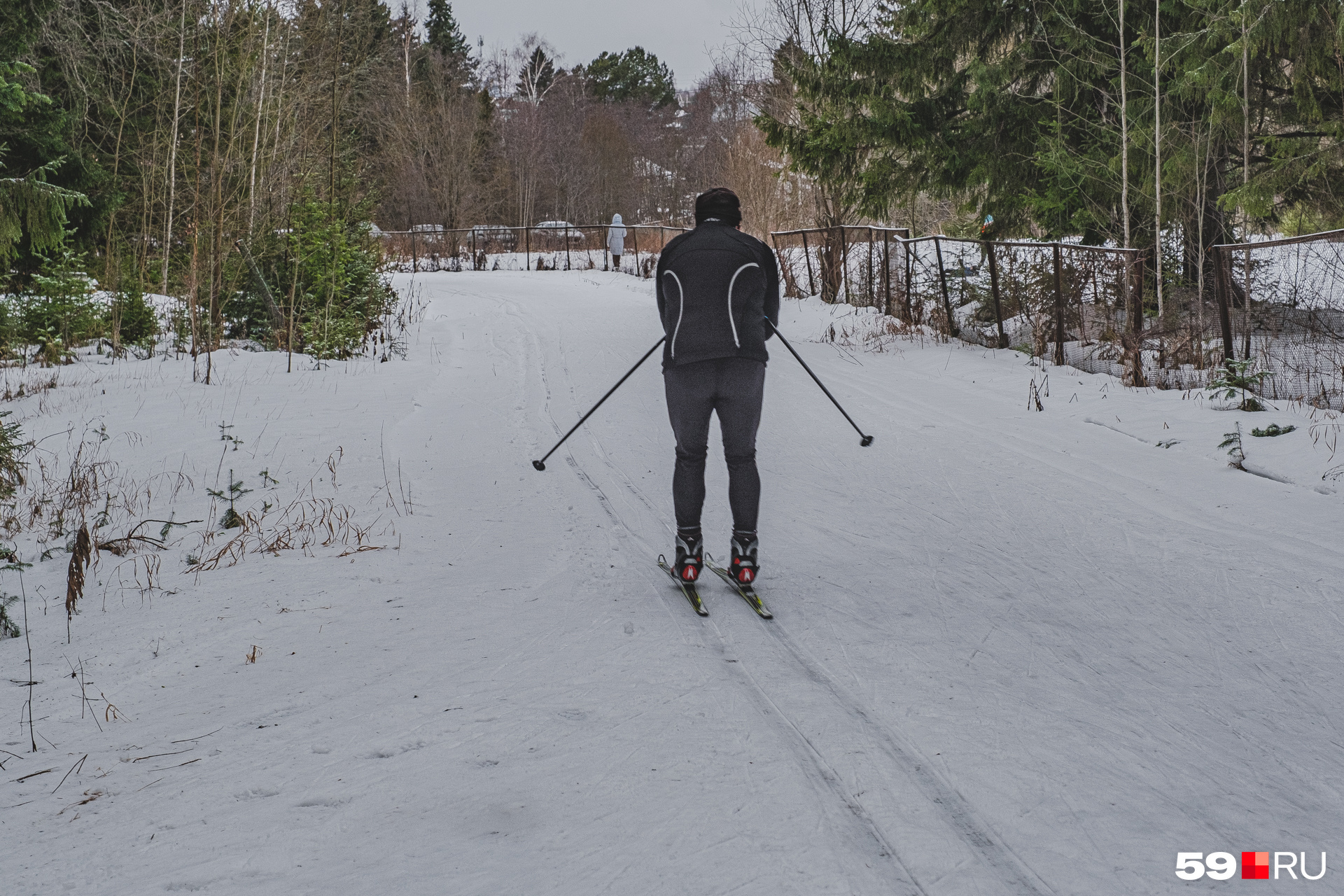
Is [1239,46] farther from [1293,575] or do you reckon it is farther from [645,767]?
[645,767]

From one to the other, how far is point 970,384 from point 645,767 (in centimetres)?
854

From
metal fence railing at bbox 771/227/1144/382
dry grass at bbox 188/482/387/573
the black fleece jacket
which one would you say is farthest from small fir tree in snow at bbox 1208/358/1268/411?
dry grass at bbox 188/482/387/573

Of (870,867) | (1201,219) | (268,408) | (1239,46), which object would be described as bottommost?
(870,867)

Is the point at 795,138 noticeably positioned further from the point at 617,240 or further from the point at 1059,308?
the point at 617,240

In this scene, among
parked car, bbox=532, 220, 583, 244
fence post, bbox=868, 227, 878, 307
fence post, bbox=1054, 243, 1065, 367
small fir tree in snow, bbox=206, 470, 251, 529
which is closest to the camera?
small fir tree in snow, bbox=206, 470, 251, 529

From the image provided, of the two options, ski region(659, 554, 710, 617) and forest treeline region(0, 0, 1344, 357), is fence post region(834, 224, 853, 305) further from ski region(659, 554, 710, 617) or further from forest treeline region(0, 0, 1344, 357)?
ski region(659, 554, 710, 617)

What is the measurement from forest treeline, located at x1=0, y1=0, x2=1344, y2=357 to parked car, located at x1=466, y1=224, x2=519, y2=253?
15.3m

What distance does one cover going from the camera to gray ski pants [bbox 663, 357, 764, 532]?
15.4 ft

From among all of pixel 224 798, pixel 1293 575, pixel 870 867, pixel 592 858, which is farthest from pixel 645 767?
pixel 1293 575

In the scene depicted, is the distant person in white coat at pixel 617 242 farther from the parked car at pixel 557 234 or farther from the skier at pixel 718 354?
the skier at pixel 718 354

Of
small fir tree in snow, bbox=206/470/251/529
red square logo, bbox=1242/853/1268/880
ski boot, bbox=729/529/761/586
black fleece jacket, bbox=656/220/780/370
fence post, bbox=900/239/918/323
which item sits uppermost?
fence post, bbox=900/239/918/323

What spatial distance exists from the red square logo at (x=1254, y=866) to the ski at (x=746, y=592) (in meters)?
2.20

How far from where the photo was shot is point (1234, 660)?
401 centimetres

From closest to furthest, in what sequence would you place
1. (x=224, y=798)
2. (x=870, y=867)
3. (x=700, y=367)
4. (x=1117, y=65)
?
(x=870, y=867) < (x=224, y=798) < (x=700, y=367) < (x=1117, y=65)
